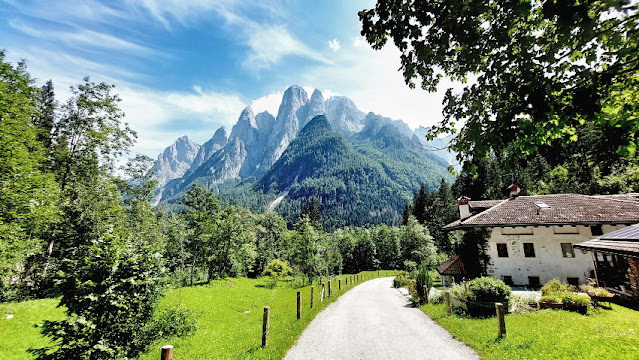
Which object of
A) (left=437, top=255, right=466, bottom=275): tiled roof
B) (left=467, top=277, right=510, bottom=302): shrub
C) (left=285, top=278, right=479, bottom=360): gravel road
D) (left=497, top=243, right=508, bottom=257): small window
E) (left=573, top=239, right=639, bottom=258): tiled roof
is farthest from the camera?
(left=437, top=255, right=466, bottom=275): tiled roof

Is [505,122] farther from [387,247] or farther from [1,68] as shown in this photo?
[387,247]

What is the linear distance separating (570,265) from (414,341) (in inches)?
820

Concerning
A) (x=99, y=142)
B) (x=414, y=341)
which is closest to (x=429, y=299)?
(x=414, y=341)

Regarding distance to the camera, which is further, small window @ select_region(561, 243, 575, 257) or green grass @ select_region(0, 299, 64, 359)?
small window @ select_region(561, 243, 575, 257)

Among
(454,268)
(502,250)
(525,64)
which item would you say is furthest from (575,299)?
(525,64)

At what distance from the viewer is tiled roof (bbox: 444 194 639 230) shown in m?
19.6

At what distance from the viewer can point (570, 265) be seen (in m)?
20.3

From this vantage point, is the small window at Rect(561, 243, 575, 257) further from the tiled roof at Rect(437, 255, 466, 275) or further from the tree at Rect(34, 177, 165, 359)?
the tree at Rect(34, 177, 165, 359)

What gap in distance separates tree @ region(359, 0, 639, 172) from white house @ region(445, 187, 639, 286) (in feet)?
70.4

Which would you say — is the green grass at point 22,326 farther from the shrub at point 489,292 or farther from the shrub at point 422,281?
the shrub at point 422,281

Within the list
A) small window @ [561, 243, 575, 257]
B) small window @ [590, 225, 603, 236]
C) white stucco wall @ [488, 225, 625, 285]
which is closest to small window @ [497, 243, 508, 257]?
white stucco wall @ [488, 225, 625, 285]

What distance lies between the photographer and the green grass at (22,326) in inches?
342

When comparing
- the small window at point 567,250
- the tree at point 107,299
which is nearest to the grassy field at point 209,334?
the tree at point 107,299

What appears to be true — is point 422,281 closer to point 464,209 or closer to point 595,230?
point 464,209
